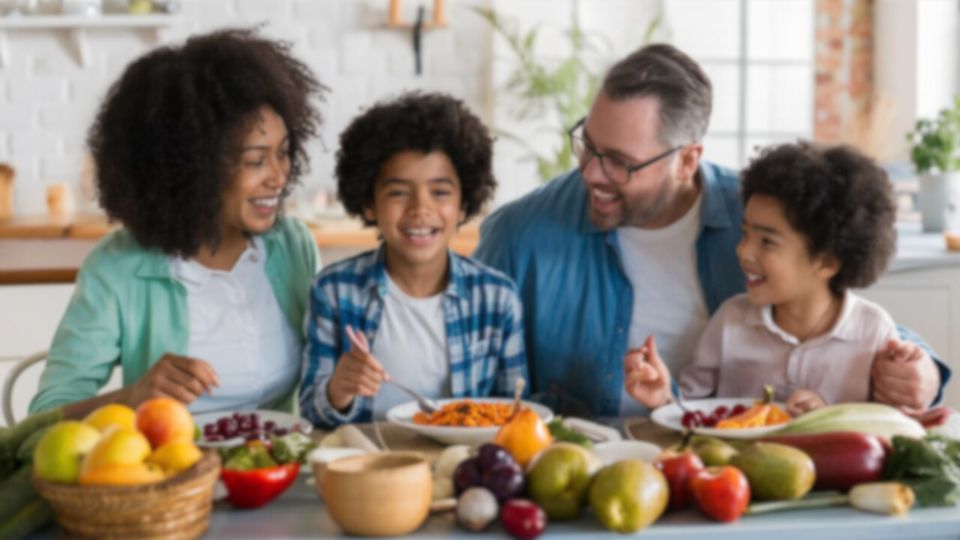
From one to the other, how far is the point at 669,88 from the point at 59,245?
2412 millimetres

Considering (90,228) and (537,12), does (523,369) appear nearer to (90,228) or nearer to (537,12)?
(90,228)

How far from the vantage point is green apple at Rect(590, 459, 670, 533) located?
142 cm

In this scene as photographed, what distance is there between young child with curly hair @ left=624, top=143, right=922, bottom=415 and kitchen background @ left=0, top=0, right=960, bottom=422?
232 centimetres

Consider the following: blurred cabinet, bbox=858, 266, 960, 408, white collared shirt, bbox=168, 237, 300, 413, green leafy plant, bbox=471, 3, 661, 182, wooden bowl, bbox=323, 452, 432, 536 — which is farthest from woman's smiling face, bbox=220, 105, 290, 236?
green leafy plant, bbox=471, 3, 661, 182

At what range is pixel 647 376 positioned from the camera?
1.98 metres

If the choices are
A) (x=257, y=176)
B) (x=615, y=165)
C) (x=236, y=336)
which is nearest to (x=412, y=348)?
(x=236, y=336)

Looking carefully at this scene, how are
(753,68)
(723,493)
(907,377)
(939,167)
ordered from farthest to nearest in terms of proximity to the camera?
(753,68), (939,167), (907,377), (723,493)

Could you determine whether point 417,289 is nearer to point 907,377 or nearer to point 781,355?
point 781,355

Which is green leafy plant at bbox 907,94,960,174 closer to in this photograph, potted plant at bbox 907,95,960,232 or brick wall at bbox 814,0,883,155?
potted plant at bbox 907,95,960,232

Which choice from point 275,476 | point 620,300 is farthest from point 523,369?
point 275,476

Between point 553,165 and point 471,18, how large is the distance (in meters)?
0.71

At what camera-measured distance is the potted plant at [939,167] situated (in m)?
3.87

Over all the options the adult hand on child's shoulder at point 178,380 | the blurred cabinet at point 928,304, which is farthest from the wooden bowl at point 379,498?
the blurred cabinet at point 928,304

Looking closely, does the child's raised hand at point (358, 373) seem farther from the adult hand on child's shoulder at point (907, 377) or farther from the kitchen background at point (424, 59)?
the kitchen background at point (424, 59)
